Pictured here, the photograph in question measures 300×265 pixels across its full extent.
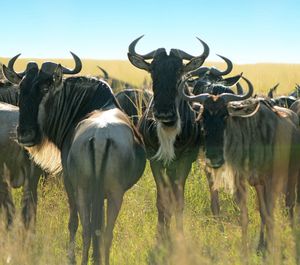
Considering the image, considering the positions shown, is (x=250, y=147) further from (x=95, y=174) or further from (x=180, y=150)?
(x=95, y=174)

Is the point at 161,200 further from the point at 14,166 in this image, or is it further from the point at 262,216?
the point at 14,166

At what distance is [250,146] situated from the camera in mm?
7348

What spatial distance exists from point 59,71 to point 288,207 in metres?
3.88

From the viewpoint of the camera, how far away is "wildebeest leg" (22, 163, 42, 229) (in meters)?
6.95

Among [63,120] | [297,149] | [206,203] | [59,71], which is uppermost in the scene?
[59,71]

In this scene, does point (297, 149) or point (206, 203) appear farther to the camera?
point (206, 203)

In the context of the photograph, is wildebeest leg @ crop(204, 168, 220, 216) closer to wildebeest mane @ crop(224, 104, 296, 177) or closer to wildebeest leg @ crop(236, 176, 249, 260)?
wildebeest leg @ crop(236, 176, 249, 260)

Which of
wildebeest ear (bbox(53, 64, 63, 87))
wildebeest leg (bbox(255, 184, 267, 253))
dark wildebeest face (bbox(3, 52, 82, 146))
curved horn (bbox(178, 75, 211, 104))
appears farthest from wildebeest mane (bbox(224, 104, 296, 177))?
dark wildebeest face (bbox(3, 52, 82, 146))

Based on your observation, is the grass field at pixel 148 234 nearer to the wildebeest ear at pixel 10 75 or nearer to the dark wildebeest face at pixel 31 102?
the dark wildebeest face at pixel 31 102

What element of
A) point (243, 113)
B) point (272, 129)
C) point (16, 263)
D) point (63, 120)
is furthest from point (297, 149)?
point (16, 263)

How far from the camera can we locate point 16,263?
16.6 feet

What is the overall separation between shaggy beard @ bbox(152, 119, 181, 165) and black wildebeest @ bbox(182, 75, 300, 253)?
429 mm

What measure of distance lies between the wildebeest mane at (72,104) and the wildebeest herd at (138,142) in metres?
0.01

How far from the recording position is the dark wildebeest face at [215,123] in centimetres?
643
